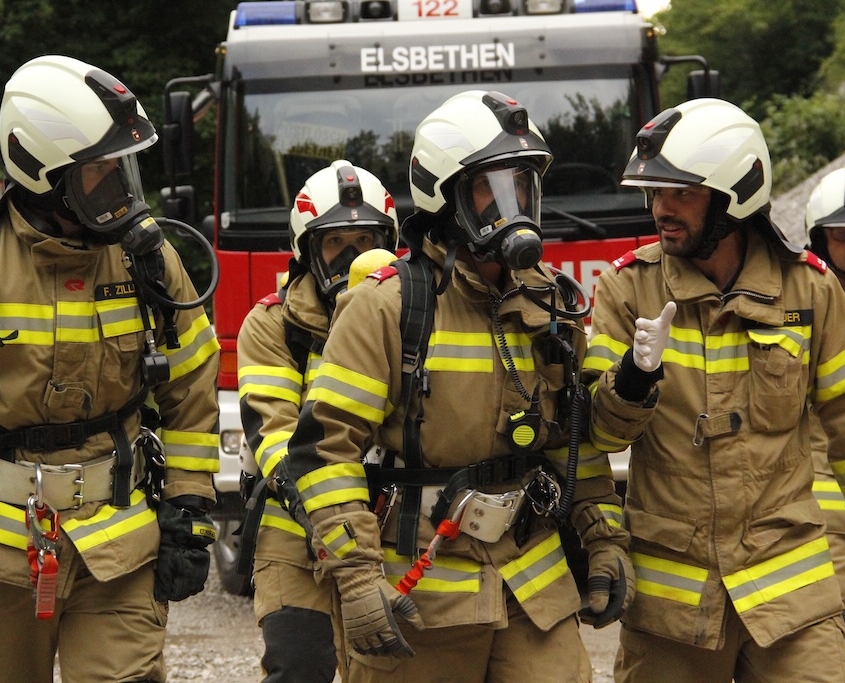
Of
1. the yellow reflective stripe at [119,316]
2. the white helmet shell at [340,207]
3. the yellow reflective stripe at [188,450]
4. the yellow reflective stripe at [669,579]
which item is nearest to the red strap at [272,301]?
the white helmet shell at [340,207]

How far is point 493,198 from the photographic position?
3.70 meters

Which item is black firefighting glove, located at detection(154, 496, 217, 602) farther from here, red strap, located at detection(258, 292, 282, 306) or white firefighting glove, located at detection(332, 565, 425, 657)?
red strap, located at detection(258, 292, 282, 306)

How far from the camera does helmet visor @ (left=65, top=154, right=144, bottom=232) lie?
12.8 ft

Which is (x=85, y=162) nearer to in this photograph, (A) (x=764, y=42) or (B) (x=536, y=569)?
(B) (x=536, y=569)

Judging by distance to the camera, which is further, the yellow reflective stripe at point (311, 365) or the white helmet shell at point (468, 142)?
the yellow reflective stripe at point (311, 365)

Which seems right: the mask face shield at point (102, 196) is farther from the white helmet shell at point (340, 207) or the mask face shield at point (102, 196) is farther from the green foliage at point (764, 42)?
the green foliage at point (764, 42)

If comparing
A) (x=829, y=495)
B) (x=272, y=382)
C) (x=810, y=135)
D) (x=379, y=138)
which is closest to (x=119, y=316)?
(x=272, y=382)

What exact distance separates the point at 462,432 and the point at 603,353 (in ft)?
1.85

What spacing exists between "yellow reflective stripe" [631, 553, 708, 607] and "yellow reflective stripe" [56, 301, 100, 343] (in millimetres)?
1657

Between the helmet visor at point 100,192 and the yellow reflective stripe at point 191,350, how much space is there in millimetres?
454

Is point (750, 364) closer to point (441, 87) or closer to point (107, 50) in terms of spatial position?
point (441, 87)

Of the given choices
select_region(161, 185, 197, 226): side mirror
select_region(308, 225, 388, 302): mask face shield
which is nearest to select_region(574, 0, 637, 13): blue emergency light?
select_region(161, 185, 197, 226): side mirror

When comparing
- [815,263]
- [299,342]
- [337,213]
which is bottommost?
[299,342]

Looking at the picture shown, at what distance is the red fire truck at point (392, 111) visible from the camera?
722 cm
